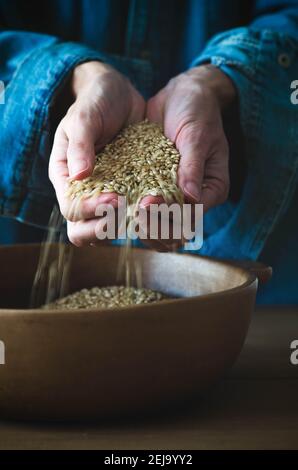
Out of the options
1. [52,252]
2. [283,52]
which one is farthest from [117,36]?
[52,252]

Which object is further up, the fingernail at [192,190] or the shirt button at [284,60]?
the shirt button at [284,60]

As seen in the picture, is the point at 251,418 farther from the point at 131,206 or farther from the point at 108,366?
the point at 131,206

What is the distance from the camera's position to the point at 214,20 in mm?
1266

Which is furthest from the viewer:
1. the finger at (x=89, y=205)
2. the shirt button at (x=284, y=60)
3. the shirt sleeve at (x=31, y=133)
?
the shirt button at (x=284, y=60)

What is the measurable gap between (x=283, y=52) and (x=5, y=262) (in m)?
0.57

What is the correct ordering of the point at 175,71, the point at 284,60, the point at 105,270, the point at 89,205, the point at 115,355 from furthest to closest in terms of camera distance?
the point at 175,71 → the point at 284,60 → the point at 105,270 → the point at 89,205 → the point at 115,355

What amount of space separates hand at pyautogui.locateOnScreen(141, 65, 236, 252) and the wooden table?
7.3 inches

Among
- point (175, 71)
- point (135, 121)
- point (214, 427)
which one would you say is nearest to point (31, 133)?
point (135, 121)

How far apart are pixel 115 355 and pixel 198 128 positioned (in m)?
0.38

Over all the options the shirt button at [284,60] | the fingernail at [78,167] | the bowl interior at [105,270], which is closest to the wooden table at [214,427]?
the bowl interior at [105,270]

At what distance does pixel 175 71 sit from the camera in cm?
128

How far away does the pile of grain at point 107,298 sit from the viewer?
86 centimetres

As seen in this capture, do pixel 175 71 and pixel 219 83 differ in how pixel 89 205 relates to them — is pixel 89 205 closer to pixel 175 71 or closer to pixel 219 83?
pixel 219 83

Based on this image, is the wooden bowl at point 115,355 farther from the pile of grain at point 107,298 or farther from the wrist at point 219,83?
the wrist at point 219,83
